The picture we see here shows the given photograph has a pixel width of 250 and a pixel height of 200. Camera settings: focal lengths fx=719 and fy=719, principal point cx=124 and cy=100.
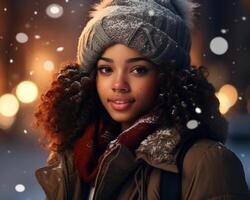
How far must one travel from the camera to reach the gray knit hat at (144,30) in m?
3.45

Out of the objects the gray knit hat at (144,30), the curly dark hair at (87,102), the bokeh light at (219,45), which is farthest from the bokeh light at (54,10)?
the gray knit hat at (144,30)

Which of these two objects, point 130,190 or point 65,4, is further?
point 65,4

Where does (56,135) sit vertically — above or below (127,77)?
below

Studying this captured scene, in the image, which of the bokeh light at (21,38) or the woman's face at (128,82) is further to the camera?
the bokeh light at (21,38)

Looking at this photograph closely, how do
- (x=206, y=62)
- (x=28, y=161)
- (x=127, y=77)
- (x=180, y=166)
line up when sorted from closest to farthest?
(x=180, y=166) < (x=127, y=77) < (x=28, y=161) < (x=206, y=62)

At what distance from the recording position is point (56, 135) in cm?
379

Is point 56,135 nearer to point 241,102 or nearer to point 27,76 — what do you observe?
point 27,76

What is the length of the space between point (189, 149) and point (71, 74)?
0.88 m

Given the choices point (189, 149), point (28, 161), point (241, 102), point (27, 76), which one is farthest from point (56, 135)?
point (241, 102)

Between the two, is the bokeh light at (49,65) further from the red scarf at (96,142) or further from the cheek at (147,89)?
the cheek at (147,89)

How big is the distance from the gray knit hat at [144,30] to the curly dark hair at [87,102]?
0.09m

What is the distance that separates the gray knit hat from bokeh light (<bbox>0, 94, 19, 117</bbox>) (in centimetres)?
1155

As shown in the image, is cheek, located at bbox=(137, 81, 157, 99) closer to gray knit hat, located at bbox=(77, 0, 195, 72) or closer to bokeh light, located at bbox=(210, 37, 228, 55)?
gray knit hat, located at bbox=(77, 0, 195, 72)

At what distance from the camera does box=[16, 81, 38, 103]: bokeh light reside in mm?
15188
